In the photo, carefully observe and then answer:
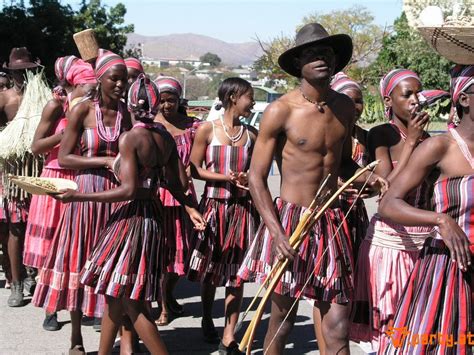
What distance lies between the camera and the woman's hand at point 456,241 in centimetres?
377

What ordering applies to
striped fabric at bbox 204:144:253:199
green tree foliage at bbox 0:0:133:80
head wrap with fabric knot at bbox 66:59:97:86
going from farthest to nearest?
green tree foliage at bbox 0:0:133:80
head wrap with fabric knot at bbox 66:59:97:86
striped fabric at bbox 204:144:253:199

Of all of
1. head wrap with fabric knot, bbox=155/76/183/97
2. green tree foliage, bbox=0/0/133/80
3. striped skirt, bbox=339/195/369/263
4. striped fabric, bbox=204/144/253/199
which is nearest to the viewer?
striped skirt, bbox=339/195/369/263

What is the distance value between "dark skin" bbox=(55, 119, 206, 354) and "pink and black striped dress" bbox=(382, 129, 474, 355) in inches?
68.9

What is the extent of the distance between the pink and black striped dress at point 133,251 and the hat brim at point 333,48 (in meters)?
0.90

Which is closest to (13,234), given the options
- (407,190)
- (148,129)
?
(148,129)

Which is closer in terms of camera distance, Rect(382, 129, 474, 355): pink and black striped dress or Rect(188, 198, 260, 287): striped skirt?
Rect(382, 129, 474, 355): pink and black striped dress

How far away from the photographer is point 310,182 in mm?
4988

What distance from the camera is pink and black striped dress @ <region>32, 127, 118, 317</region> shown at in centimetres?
605

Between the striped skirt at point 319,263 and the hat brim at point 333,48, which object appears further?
the striped skirt at point 319,263

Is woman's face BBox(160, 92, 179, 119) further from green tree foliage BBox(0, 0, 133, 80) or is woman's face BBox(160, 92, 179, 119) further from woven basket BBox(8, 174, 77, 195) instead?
green tree foliage BBox(0, 0, 133, 80)

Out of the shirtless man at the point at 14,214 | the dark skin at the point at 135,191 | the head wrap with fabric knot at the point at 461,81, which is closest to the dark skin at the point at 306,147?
the dark skin at the point at 135,191

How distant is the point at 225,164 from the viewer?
→ 21.7ft

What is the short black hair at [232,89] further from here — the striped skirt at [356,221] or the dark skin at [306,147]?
the dark skin at [306,147]

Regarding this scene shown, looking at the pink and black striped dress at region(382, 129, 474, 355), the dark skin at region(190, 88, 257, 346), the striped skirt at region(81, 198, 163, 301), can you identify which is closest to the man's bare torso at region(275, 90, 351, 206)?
the striped skirt at region(81, 198, 163, 301)
